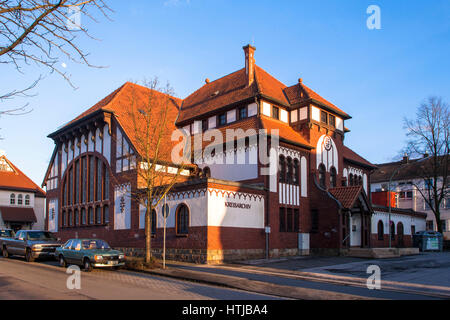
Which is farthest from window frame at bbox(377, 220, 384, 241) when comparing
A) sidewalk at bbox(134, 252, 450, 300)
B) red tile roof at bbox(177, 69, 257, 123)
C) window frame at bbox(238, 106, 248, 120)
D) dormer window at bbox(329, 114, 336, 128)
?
red tile roof at bbox(177, 69, 257, 123)

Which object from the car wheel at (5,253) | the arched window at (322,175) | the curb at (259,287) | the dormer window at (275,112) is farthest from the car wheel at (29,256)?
the arched window at (322,175)

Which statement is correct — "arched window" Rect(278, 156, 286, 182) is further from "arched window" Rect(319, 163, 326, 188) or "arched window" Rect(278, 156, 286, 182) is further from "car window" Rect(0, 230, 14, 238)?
"car window" Rect(0, 230, 14, 238)

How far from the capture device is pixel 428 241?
40.6 metres

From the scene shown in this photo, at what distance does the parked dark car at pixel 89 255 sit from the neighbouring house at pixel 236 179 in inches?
195

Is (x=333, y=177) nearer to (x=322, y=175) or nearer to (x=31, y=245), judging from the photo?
(x=322, y=175)

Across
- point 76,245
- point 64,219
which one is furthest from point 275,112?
point 64,219

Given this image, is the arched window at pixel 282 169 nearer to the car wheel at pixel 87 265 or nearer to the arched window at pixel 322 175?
the arched window at pixel 322 175

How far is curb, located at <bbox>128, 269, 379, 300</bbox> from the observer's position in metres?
12.4

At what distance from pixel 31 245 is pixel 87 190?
10.2 metres

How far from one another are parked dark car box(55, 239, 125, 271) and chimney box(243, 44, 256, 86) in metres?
17.5

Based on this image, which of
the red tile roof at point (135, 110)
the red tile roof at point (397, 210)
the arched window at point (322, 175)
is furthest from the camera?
the red tile roof at point (397, 210)

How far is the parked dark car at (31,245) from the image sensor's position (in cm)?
2386
